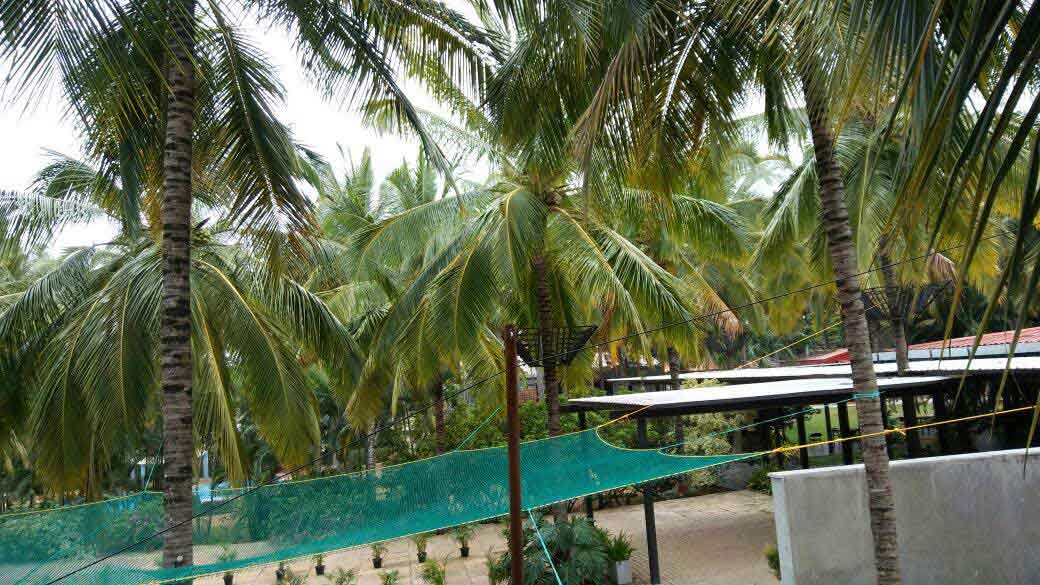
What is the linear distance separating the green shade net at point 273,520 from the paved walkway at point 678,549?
3241mm

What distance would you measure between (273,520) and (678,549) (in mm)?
6141

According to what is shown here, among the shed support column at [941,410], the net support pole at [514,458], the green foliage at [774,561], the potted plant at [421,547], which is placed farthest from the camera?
the potted plant at [421,547]

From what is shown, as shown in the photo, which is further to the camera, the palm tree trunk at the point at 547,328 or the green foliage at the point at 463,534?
the green foliage at the point at 463,534

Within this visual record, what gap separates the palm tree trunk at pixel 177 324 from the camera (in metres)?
6.00

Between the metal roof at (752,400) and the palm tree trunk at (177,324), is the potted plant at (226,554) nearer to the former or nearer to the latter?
the palm tree trunk at (177,324)

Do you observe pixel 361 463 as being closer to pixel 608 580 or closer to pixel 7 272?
pixel 7 272

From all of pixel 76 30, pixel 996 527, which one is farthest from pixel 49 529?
pixel 996 527

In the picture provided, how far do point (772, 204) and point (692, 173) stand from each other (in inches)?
269

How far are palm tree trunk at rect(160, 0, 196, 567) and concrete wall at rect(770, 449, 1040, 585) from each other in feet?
16.9

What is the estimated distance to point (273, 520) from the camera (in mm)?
6430

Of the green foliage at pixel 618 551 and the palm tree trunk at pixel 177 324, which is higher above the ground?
the palm tree trunk at pixel 177 324

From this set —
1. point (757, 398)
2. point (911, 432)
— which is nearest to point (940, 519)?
point (757, 398)

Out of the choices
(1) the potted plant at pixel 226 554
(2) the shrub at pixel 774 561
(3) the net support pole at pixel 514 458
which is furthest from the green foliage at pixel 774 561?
(1) the potted plant at pixel 226 554

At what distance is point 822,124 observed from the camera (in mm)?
6098
